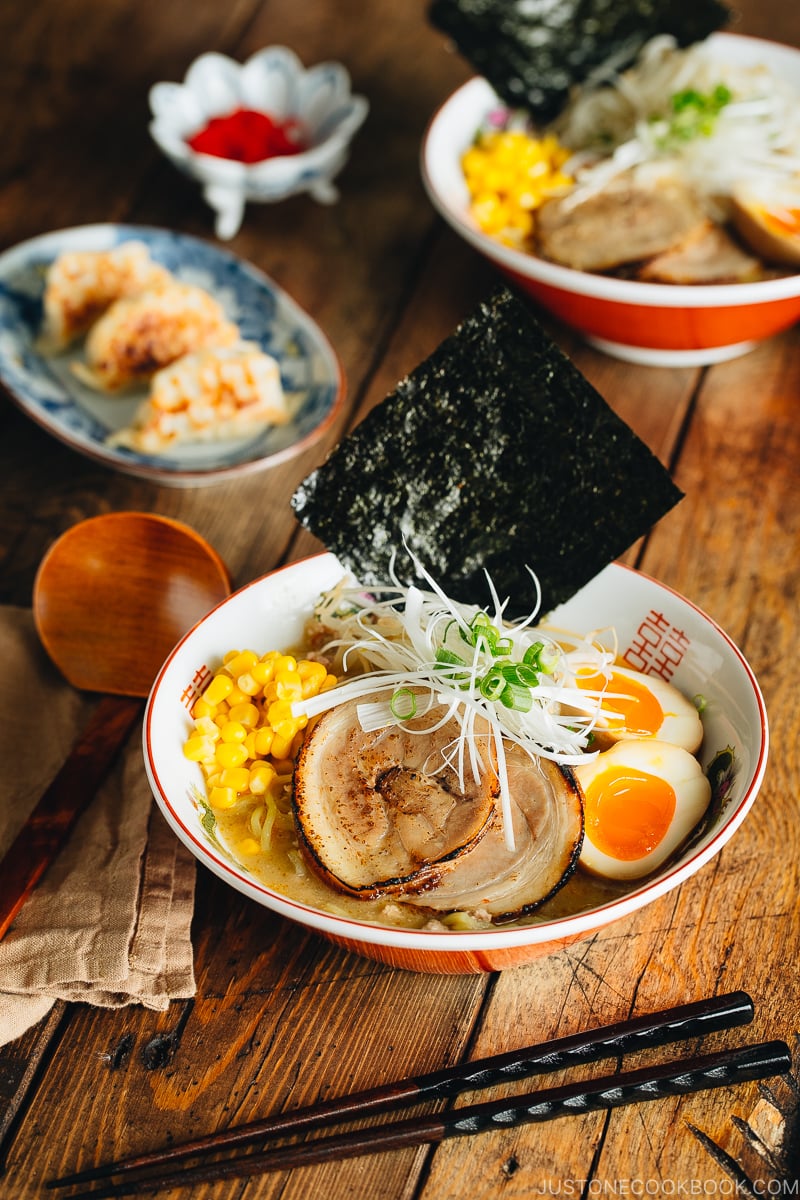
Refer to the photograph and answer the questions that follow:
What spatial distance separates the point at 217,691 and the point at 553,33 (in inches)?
86.7

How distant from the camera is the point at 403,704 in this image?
167 cm

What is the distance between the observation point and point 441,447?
1.88 meters

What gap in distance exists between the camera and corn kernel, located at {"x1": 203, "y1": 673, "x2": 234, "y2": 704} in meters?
1.65

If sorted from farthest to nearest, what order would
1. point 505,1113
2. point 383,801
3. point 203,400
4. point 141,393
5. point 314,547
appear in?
point 141,393
point 203,400
point 314,547
point 383,801
point 505,1113

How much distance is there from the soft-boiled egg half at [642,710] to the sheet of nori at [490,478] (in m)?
0.20

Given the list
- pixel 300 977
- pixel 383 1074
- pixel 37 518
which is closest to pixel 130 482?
pixel 37 518

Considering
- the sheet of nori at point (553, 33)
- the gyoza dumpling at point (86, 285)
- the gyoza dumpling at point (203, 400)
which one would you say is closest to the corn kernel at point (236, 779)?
the gyoza dumpling at point (203, 400)

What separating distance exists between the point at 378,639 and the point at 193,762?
37 cm

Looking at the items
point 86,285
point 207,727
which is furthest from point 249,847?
point 86,285

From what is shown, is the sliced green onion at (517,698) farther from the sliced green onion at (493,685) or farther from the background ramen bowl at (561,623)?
the background ramen bowl at (561,623)

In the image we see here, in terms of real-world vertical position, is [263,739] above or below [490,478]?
below

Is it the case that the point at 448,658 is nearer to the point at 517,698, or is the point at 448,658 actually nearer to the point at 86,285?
the point at 517,698

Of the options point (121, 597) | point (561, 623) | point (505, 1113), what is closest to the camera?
point (505, 1113)

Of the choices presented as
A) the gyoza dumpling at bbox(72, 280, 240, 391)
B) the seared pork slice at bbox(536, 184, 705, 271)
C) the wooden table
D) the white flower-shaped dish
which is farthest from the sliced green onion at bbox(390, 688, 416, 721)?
the white flower-shaped dish
